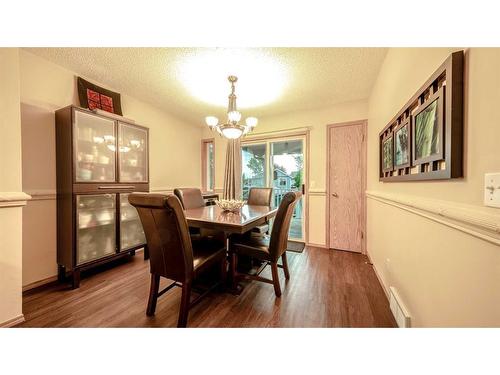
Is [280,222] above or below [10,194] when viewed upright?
below

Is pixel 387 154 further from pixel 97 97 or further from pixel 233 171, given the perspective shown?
pixel 97 97

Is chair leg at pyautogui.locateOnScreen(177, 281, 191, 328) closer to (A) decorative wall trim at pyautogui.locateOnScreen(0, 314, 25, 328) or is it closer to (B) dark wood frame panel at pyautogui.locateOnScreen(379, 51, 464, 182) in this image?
(A) decorative wall trim at pyautogui.locateOnScreen(0, 314, 25, 328)

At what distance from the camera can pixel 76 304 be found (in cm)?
160

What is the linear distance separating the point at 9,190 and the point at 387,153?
3.08 m

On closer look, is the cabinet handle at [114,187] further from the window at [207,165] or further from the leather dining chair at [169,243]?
the window at [207,165]

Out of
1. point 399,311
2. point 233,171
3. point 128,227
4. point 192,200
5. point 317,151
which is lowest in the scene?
point 399,311

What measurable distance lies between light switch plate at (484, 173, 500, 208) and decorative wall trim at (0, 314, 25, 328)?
2757 mm

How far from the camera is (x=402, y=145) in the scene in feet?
4.40

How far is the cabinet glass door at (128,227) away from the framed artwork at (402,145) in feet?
9.57

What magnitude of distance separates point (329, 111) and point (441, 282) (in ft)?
9.10

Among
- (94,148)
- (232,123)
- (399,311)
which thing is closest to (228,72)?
(232,123)

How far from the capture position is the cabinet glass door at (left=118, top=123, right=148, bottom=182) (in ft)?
7.68
